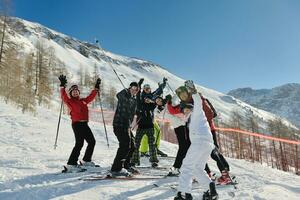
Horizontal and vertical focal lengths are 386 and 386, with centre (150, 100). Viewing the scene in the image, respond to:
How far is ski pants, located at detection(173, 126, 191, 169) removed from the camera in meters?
7.89

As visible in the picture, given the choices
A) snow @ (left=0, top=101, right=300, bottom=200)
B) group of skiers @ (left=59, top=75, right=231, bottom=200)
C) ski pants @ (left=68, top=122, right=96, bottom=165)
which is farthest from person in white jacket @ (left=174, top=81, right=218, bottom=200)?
ski pants @ (left=68, top=122, right=96, bottom=165)

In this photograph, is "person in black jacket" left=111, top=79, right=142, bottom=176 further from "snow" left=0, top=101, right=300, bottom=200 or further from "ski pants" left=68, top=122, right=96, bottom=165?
"ski pants" left=68, top=122, right=96, bottom=165

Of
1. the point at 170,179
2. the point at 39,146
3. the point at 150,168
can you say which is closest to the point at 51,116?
the point at 39,146

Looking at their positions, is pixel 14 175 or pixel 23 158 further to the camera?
pixel 23 158

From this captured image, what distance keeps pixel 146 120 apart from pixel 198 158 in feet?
11.3

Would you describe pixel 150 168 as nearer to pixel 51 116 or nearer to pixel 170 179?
pixel 170 179

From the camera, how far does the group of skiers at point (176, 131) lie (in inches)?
230

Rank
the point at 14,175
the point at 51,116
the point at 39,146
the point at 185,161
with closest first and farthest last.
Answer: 1. the point at 185,161
2. the point at 14,175
3. the point at 39,146
4. the point at 51,116

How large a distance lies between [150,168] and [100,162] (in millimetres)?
1426

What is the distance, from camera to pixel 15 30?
105 ft

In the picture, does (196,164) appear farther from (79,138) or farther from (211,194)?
(79,138)

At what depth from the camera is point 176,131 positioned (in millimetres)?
8305

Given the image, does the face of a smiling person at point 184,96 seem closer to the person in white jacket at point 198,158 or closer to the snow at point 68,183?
the person in white jacket at point 198,158

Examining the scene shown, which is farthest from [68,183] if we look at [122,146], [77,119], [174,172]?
[174,172]
